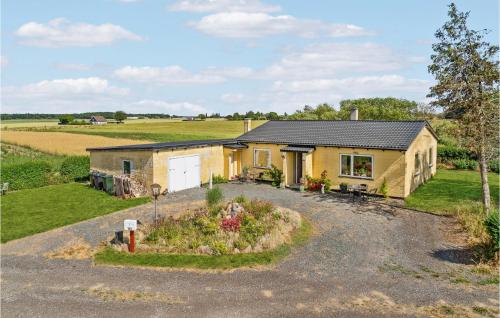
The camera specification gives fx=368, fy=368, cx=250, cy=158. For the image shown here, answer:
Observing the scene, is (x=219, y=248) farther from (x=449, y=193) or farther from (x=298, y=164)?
(x=449, y=193)

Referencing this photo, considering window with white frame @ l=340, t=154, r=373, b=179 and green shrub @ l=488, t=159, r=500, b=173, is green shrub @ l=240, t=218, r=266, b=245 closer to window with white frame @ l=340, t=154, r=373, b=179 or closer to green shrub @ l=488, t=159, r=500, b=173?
window with white frame @ l=340, t=154, r=373, b=179

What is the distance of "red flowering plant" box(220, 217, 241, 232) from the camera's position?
48.2 feet

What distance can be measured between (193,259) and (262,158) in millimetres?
15075

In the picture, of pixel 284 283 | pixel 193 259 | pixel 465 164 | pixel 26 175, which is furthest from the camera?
pixel 465 164

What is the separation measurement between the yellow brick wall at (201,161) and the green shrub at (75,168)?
1051cm

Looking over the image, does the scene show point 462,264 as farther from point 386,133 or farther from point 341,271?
point 386,133

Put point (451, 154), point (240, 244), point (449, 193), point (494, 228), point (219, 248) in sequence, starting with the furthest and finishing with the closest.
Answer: point (451, 154), point (449, 193), point (240, 244), point (219, 248), point (494, 228)

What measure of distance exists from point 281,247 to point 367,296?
13.8 ft

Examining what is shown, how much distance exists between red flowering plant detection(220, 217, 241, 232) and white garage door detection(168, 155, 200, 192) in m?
9.15

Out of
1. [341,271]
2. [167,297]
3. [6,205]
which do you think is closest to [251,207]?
[341,271]

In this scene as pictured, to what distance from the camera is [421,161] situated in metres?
24.6

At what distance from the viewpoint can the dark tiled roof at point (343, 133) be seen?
22000 millimetres

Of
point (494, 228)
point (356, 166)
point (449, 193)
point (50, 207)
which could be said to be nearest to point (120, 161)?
point (50, 207)

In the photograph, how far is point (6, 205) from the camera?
21297 millimetres
